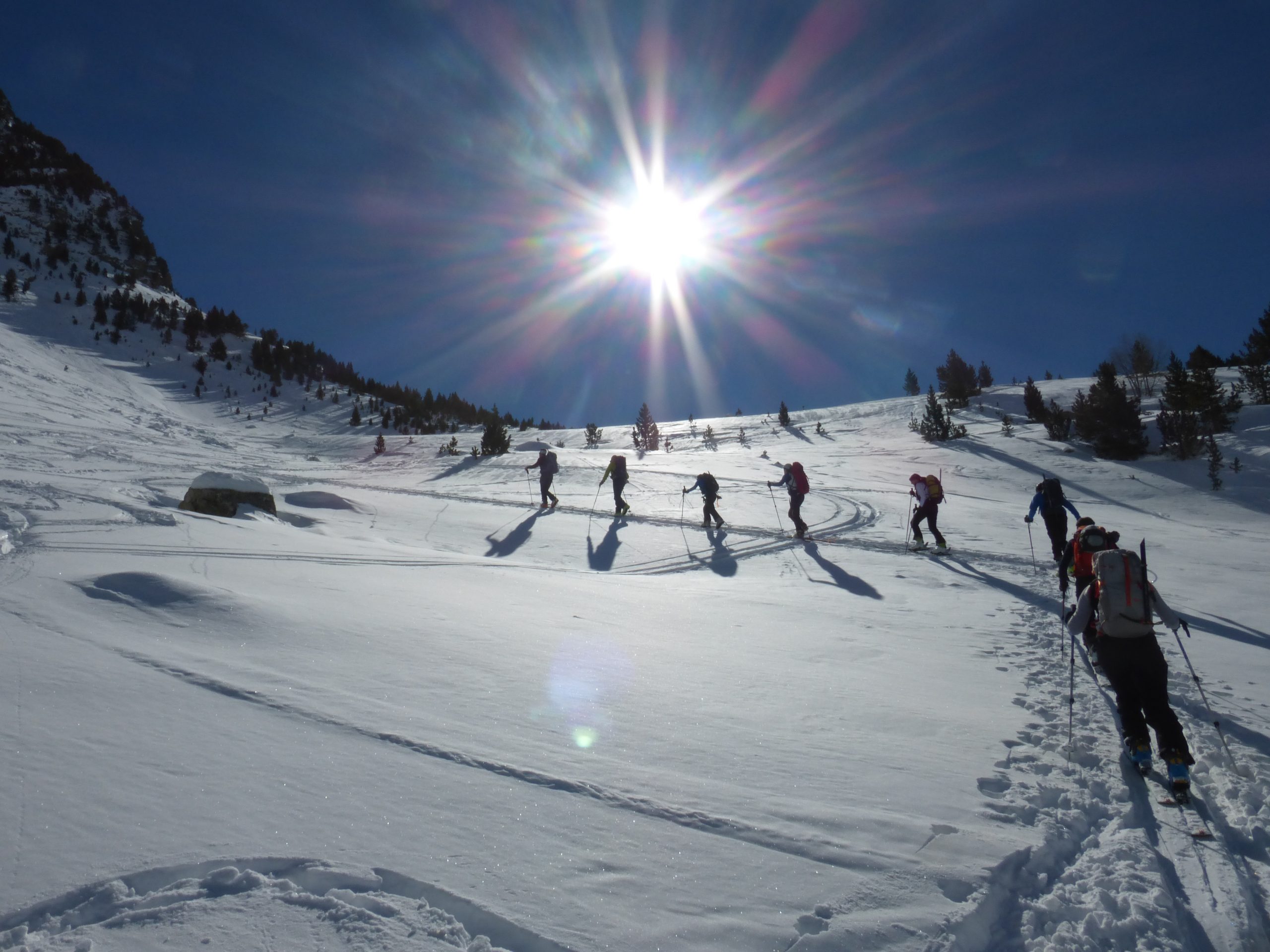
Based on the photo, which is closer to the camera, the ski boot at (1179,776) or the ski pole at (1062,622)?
the ski boot at (1179,776)

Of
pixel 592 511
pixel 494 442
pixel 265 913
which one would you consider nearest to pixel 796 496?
pixel 592 511

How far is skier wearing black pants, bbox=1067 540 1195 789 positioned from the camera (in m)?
3.98

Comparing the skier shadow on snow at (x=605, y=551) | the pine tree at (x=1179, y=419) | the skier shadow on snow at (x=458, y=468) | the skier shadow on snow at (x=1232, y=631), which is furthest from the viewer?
the skier shadow on snow at (x=458, y=468)

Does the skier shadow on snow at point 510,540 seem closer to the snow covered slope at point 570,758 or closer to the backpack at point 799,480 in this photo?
the snow covered slope at point 570,758

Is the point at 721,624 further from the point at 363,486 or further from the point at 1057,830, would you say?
the point at 363,486

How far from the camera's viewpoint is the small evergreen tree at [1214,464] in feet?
64.0

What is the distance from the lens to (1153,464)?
2281 centimetres

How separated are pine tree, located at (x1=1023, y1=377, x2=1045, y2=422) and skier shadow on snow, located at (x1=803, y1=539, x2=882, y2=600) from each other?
94.2 feet

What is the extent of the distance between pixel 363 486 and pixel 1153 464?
1097 inches

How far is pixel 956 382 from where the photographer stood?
4466 centimetres

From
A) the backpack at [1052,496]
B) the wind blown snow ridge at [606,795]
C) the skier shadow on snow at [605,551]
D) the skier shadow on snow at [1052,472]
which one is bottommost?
the wind blown snow ridge at [606,795]

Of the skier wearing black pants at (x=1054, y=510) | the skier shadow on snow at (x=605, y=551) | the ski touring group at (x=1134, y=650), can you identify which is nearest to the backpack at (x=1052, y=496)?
the skier wearing black pants at (x=1054, y=510)

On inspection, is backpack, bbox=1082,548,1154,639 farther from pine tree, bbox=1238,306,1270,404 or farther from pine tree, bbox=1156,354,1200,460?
pine tree, bbox=1238,306,1270,404

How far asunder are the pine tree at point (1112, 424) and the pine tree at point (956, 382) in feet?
42.8
